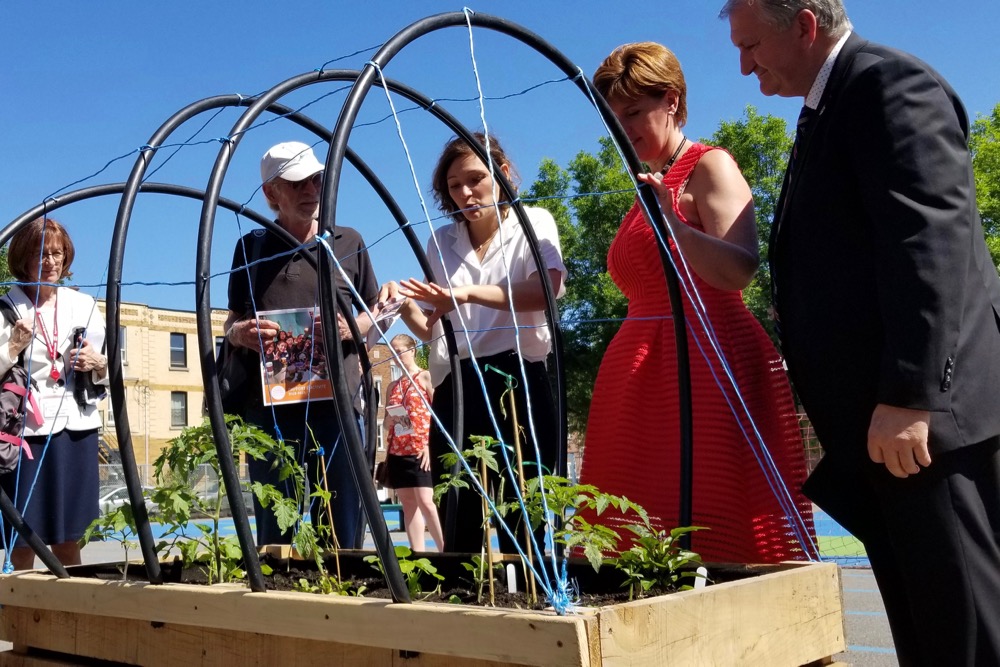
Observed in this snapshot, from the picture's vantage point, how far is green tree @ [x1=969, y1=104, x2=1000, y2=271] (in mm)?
19984

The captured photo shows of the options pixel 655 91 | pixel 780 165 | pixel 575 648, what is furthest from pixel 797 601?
pixel 780 165

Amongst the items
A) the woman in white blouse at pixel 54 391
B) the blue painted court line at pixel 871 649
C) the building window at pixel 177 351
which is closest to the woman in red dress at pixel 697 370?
the woman in white blouse at pixel 54 391

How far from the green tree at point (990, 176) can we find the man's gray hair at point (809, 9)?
19295 mm

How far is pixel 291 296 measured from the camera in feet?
10.8

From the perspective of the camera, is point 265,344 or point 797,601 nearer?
point 797,601

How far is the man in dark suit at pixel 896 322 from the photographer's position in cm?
159

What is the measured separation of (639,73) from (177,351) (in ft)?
127

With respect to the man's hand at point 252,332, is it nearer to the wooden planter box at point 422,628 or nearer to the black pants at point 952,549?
the wooden planter box at point 422,628

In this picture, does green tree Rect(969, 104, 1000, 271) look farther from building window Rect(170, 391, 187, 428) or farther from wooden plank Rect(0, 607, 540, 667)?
building window Rect(170, 391, 187, 428)

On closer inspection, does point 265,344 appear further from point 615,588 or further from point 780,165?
point 780,165

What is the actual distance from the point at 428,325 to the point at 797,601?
155 centimetres

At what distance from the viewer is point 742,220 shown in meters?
2.26

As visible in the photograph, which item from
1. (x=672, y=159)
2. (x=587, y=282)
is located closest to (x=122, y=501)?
(x=672, y=159)

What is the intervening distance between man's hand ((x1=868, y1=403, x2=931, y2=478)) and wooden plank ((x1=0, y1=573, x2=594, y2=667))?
644 millimetres
